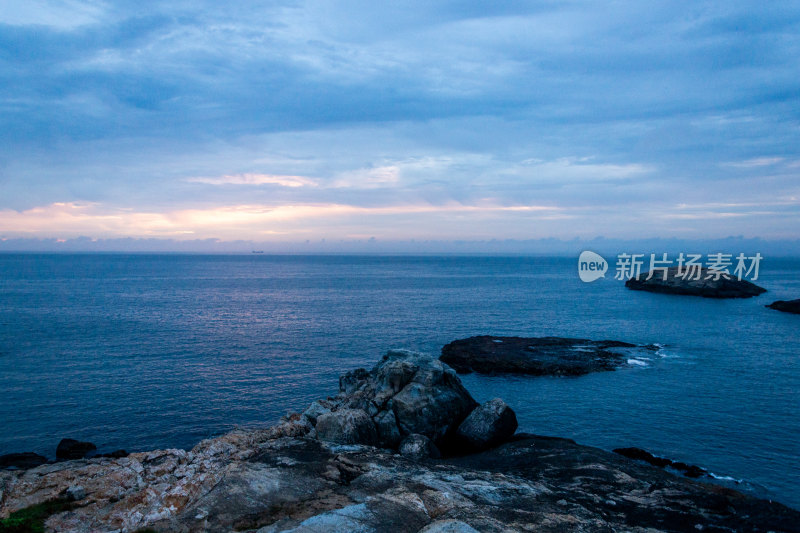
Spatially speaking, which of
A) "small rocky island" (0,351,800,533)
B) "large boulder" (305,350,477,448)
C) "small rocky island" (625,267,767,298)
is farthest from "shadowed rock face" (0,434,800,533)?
"small rocky island" (625,267,767,298)

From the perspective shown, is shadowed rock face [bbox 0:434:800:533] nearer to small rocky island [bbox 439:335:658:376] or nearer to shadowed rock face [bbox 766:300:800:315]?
small rocky island [bbox 439:335:658:376]

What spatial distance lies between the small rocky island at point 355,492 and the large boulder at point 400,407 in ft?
0.92

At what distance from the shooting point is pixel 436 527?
14625 mm

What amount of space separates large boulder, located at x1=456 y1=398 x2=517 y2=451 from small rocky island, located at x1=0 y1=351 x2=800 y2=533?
2.26 m

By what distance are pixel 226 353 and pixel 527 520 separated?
5051cm

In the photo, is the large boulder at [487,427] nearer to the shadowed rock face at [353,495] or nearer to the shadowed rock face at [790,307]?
the shadowed rock face at [353,495]

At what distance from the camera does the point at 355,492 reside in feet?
57.9

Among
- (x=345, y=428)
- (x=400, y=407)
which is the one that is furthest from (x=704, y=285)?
(x=345, y=428)

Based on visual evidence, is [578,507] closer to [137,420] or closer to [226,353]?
[137,420]

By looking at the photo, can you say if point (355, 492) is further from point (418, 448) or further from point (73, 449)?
point (73, 449)

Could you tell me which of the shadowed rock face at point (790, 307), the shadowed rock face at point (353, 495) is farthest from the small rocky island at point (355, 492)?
the shadowed rock face at point (790, 307)

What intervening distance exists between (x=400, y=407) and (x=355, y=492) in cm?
1301

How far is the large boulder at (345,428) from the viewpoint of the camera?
87.2 feet

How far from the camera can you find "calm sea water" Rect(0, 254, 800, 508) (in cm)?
3531
